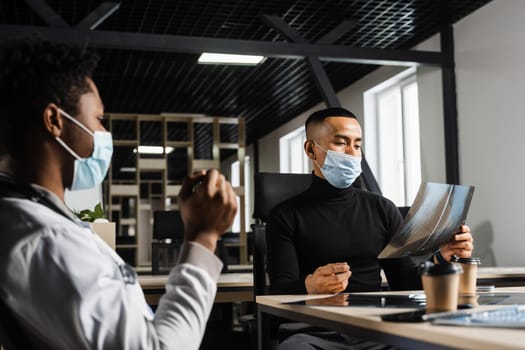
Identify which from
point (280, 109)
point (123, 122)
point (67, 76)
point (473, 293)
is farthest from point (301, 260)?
point (123, 122)

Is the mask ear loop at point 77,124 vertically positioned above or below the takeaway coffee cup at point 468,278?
above

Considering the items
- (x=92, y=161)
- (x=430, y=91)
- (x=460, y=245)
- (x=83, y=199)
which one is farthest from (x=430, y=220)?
(x=430, y=91)

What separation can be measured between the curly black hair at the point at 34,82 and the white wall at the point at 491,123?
4.14 meters

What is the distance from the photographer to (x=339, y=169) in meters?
2.46

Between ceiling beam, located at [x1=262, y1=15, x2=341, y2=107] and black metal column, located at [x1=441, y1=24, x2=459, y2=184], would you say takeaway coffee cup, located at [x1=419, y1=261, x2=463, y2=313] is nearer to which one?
ceiling beam, located at [x1=262, y1=15, x2=341, y2=107]

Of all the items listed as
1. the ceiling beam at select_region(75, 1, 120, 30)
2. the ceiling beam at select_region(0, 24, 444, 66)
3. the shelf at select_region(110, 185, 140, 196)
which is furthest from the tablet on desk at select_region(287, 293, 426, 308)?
the shelf at select_region(110, 185, 140, 196)

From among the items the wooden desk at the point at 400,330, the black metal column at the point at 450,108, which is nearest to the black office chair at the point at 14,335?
the wooden desk at the point at 400,330

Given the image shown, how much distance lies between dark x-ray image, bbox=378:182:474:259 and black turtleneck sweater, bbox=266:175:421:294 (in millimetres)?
488

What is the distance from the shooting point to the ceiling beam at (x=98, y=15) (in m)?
4.80

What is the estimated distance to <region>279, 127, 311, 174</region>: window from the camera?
9.83m

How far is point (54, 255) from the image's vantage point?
0.94 meters

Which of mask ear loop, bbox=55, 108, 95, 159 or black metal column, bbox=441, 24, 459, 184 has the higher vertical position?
black metal column, bbox=441, 24, 459, 184

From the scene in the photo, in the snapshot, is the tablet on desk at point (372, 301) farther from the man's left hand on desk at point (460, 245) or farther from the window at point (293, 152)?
the window at point (293, 152)

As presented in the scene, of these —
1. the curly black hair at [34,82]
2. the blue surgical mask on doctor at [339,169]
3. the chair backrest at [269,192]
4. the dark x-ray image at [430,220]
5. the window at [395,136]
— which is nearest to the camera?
the curly black hair at [34,82]
